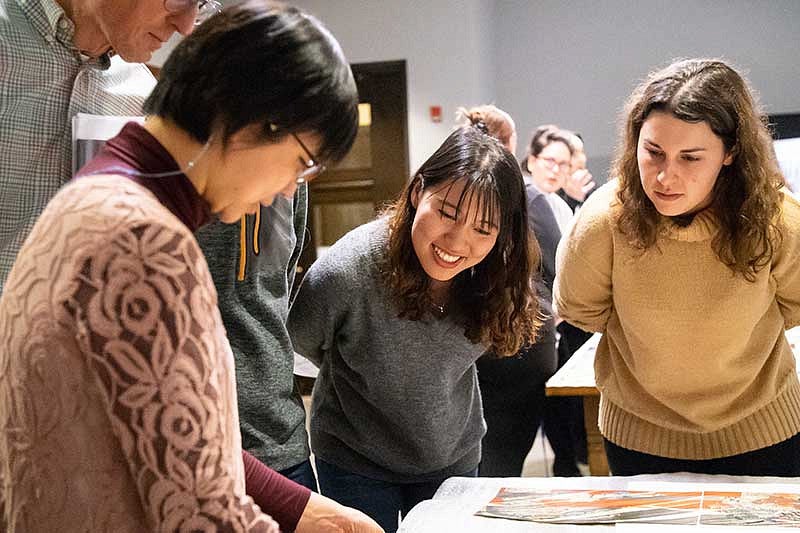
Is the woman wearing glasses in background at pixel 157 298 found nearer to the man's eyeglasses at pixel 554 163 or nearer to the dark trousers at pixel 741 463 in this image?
the dark trousers at pixel 741 463

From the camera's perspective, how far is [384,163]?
654 centimetres

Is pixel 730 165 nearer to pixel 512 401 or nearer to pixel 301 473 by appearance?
pixel 301 473

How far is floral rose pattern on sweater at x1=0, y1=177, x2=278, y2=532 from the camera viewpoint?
0.80 m

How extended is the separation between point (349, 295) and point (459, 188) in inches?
11.5

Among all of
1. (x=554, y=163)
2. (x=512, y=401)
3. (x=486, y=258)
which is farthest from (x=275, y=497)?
(x=554, y=163)

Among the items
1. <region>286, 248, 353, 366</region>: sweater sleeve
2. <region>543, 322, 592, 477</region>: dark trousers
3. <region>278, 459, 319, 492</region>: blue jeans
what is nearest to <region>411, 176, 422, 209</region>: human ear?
<region>286, 248, 353, 366</region>: sweater sleeve

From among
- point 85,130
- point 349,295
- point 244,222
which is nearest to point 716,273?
point 349,295

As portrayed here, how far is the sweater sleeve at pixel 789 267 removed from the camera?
1809 mm

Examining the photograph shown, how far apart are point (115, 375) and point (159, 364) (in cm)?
4

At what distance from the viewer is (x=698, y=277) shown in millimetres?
1824

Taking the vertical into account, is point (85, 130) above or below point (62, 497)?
above

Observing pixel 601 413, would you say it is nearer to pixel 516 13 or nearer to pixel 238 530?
pixel 238 530

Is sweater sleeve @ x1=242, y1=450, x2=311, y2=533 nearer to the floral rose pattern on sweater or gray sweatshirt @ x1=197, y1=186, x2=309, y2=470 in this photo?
the floral rose pattern on sweater

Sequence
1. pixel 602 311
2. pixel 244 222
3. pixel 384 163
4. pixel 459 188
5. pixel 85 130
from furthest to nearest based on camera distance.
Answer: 1. pixel 384 163
2. pixel 602 311
3. pixel 459 188
4. pixel 244 222
5. pixel 85 130
